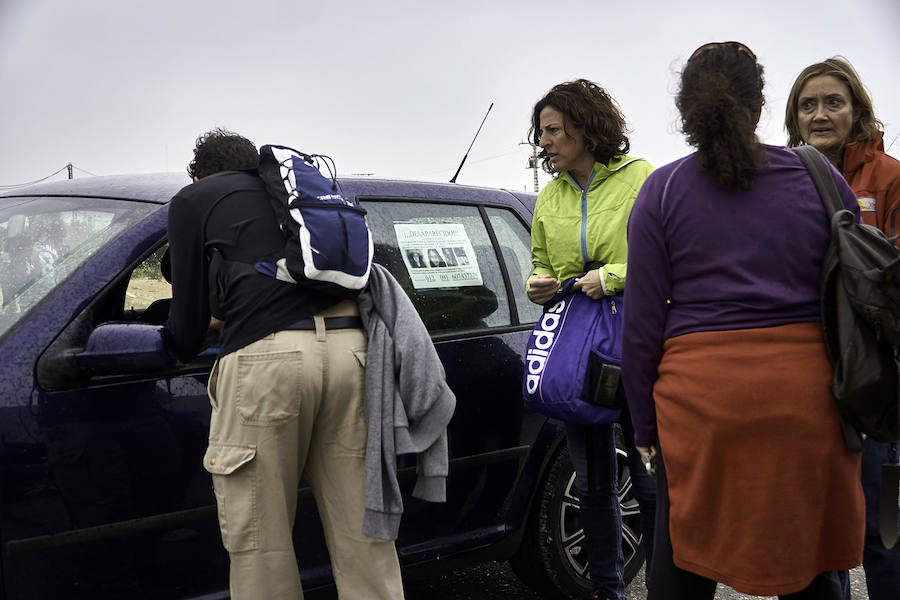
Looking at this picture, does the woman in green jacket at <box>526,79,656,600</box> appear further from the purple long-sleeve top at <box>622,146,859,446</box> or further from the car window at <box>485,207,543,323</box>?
the purple long-sleeve top at <box>622,146,859,446</box>

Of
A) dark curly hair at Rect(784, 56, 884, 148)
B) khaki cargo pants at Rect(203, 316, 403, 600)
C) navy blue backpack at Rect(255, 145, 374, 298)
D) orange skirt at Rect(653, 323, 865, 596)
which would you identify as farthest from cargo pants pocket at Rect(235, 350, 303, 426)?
dark curly hair at Rect(784, 56, 884, 148)

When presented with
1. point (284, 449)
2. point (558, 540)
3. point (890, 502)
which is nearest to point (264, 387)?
point (284, 449)

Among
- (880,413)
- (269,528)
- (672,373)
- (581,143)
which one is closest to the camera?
(880,413)

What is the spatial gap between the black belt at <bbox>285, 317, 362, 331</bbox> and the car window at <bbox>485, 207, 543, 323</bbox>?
1.02 m

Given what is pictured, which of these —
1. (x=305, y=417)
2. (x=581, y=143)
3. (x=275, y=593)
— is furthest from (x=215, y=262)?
(x=581, y=143)

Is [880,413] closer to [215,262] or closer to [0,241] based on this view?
[215,262]

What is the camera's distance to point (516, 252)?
306 centimetres

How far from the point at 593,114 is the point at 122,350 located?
61.9 inches

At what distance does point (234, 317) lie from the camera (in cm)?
194

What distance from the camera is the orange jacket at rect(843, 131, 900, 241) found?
2.21 meters

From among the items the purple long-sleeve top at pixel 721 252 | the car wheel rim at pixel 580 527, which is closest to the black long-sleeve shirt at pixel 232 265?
the purple long-sleeve top at pixel 721 252

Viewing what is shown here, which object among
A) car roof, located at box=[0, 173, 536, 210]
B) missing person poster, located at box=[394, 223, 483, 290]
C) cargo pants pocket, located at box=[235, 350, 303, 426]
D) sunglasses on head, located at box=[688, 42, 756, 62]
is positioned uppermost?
sunglasses on head, located at box=[688, 42, 756, 62]

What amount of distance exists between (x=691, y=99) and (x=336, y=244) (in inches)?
34.6

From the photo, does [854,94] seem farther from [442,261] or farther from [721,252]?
[442,261]
